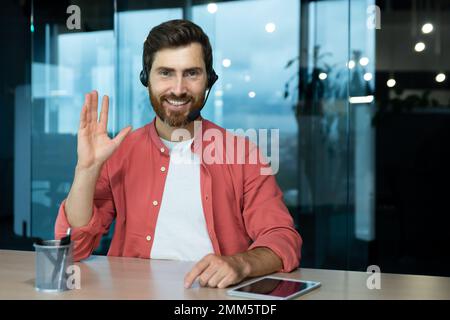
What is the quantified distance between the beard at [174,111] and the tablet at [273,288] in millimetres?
713

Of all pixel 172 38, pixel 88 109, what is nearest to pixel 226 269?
pixel 88 109

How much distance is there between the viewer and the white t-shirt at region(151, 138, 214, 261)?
194 centimetres

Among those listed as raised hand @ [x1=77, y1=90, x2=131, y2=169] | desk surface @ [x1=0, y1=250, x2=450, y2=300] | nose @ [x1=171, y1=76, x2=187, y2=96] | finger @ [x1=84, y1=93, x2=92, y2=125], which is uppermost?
nose @ [x1=171, y1=76, x2=187, y2=96]

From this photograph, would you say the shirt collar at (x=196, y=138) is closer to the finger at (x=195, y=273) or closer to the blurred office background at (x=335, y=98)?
the finger at (x=195, y=273)

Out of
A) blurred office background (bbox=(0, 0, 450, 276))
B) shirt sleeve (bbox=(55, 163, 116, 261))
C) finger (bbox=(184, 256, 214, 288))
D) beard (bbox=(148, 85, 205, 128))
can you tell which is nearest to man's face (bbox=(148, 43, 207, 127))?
beard (bbox=(148, 85, 205, 128))

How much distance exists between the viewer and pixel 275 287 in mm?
1404

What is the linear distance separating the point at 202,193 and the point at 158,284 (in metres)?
0.57

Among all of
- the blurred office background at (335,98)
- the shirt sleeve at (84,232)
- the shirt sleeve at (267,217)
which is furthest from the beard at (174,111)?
the blurred office background at (335,98)

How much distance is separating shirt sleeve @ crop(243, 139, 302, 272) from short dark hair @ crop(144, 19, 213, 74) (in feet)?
1.34

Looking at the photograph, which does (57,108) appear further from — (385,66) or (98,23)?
(385,66)

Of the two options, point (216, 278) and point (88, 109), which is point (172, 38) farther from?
point (216, 278)

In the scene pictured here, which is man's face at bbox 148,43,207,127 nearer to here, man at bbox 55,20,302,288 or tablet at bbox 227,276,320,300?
man at bbox 55,20,302,288
